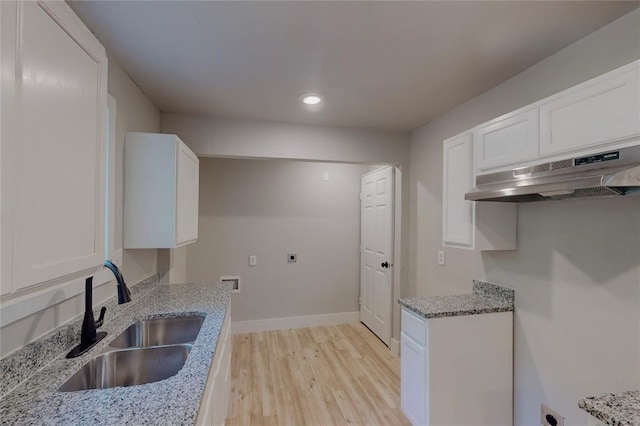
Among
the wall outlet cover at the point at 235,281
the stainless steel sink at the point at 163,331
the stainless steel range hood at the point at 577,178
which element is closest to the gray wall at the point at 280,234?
the wall outlet cover at the point at 235,281

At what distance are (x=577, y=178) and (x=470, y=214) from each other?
0.72 m

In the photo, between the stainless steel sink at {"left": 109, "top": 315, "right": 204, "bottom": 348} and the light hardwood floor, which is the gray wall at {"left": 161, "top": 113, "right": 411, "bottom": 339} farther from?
the stainless steel sink at {"left": 109, "top": 315, "right": 204, "bottom": 348}

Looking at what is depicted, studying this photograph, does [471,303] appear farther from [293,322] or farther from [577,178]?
[293,322]

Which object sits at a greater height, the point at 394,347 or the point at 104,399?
the point at 104,399

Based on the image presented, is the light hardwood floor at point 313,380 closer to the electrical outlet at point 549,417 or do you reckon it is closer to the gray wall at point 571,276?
the electrical outlet at point 549,417

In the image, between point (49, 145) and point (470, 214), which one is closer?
point (49, 145)

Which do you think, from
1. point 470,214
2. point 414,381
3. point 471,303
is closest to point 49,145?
point 470,214

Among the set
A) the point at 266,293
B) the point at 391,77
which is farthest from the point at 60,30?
the point at 266,293

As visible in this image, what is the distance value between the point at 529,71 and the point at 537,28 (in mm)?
458

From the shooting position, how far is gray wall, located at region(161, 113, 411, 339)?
2.79 m

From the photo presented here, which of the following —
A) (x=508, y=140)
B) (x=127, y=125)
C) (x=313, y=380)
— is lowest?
(x=313, y=380)

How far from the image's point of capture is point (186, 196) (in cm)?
226

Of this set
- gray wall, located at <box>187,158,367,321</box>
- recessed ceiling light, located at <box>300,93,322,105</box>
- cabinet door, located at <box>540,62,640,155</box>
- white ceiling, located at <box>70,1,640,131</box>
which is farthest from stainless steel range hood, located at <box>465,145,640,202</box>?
gray wall, located at <box>187,158,367,321</box>

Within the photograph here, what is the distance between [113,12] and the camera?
140 centimetres
